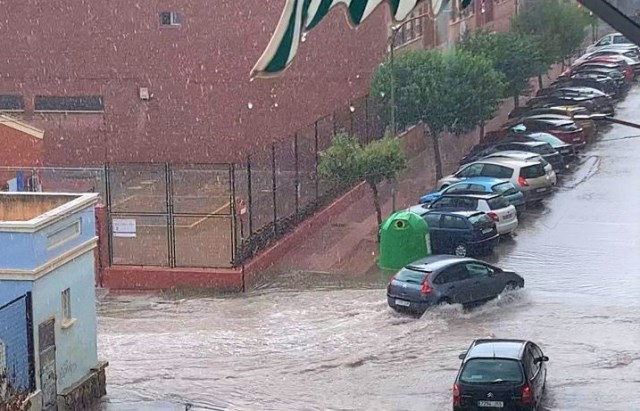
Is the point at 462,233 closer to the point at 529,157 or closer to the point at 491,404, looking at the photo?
the point at 529,157

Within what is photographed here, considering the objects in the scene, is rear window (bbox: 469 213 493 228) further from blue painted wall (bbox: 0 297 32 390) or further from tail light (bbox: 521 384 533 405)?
blue painted wall (bbox: 0 297 32 390)

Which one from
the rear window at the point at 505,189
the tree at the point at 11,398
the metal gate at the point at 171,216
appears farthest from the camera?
the rear window at the point at 505,189

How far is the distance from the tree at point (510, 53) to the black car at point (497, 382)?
24.5m

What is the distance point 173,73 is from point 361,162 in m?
11.9

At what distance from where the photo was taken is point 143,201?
33594 millimetres

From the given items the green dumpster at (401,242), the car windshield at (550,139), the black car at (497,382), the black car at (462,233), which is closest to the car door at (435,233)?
the black car at (462,233)

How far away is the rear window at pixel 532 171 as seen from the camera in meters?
30.4

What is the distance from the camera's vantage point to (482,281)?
2206cm

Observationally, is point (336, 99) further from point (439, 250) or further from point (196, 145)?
point (439, 250)

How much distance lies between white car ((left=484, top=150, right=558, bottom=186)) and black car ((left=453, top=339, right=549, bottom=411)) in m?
15.1

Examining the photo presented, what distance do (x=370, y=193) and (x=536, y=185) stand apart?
187 inches

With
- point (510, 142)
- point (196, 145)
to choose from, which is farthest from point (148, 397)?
point (196, 145)

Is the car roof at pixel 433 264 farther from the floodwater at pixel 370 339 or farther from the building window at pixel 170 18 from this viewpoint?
the building window at pixel 170 18

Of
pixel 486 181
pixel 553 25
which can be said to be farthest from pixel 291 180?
pixel 553 25
